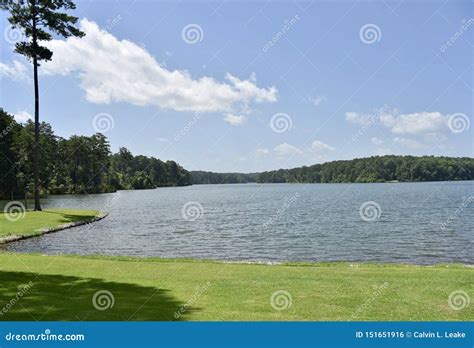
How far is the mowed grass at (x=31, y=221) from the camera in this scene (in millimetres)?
32156

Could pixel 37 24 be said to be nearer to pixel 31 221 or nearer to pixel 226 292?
pixel 31 221

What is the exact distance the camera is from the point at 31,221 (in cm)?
3744

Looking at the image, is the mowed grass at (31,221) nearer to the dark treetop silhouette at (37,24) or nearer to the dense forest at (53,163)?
the dark treetop silhouette at (37,24)

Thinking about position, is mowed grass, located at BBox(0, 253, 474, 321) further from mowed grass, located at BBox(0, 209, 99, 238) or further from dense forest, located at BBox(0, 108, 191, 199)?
dense forest, located at BBox(0, 108, 191, 199)

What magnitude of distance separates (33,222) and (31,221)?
586mm

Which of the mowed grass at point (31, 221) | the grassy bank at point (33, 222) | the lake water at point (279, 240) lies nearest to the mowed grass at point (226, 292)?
the lake water at point (279, 240)

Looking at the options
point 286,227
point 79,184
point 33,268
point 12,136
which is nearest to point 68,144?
point 79,184

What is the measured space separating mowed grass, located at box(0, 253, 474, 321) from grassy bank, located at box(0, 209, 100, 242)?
48.8 feet

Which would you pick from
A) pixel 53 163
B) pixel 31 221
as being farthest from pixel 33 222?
pixel 53 163

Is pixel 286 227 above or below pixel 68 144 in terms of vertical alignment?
below
